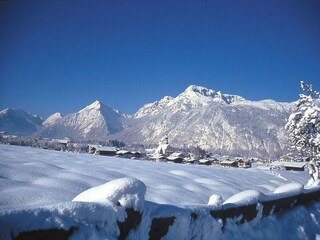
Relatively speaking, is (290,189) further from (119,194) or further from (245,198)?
(119,194)

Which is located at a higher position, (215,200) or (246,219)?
(215,200)

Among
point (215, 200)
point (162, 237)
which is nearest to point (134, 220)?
point (162, 237)

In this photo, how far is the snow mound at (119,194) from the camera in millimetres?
4828

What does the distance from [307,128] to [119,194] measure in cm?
2399

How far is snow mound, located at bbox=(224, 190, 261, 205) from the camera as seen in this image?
895 cm

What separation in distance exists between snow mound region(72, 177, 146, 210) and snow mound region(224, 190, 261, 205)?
4393 mm

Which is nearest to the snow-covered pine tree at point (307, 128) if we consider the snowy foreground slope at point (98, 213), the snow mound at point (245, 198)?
the snowy foreground slope at point (98, 213)

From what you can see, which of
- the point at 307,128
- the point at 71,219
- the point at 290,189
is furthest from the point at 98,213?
the point at 307,128

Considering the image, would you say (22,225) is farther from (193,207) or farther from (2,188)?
(2,188)

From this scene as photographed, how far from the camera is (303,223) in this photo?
12320mm

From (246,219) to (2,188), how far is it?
750 centimetres

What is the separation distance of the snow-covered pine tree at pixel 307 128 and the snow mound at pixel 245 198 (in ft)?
55.5

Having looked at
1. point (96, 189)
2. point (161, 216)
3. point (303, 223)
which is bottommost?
point (303, 223)

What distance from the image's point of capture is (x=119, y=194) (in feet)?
16.3
